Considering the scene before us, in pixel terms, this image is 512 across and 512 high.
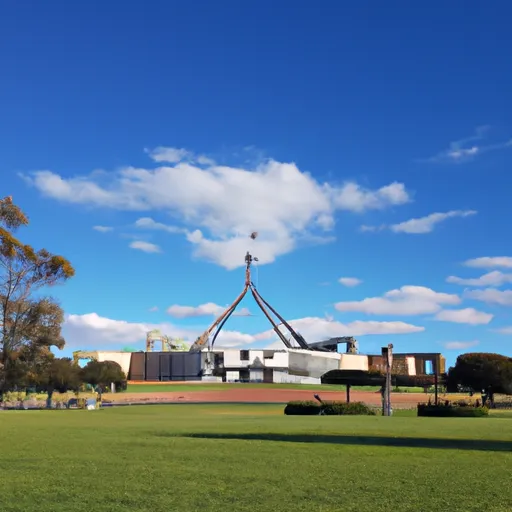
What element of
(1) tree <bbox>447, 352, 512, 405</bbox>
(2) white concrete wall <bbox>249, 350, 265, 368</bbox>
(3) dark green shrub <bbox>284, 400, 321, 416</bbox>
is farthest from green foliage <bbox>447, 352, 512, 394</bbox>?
(3) dark green shrub <bbox>284, 400, 321, 416</bbox>

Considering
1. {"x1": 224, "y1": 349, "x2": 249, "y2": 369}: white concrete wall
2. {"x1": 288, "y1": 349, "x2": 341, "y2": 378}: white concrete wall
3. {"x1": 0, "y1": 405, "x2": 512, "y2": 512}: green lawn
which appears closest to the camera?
{"x1": 0, "y1": 405, "x2": 512, "y2": 512}: green lawn

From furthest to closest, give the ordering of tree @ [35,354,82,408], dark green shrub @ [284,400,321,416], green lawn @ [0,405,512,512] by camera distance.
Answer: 1. tree @ [35,354,82,408]
2. dark green shrub @ [284,400,321,416]
3. green lawn @ [0,405,512,512]

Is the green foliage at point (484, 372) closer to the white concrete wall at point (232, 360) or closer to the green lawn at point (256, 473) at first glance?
the white concrete wall at point (232, 360)

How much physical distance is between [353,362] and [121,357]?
6169cm

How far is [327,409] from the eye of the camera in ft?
139

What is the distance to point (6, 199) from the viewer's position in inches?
1961

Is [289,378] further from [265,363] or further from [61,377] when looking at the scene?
[61,377]

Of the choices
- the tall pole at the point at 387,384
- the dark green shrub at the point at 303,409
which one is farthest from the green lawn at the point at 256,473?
the dark green shrub at the point at 303,409

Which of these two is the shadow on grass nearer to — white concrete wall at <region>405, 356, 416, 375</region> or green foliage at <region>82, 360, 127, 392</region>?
green foliage at <region>82, 360, 127, 392</region>

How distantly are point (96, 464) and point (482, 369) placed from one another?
96.6 meters

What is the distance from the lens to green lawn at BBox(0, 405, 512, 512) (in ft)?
33.9

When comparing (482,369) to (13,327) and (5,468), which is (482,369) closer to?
(13,327)

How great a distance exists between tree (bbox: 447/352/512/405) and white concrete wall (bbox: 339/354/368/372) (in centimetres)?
5949

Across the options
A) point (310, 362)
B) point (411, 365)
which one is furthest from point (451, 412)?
point (411, 365)
